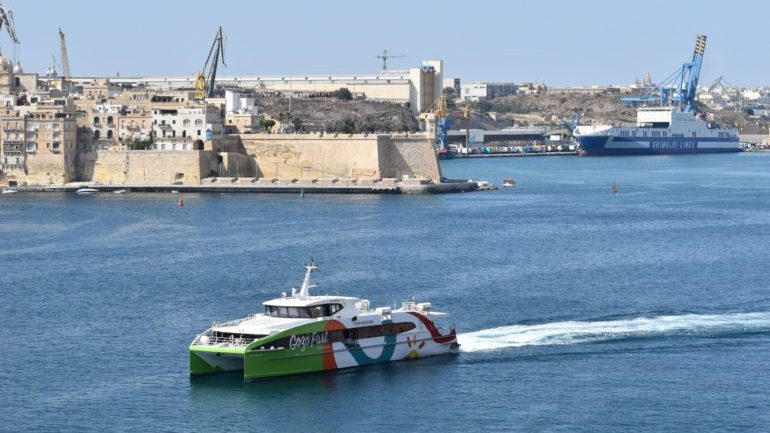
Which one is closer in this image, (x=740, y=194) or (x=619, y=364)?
(x=619, y=364)

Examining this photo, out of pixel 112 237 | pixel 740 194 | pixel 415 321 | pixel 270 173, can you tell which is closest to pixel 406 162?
pixel 270 173

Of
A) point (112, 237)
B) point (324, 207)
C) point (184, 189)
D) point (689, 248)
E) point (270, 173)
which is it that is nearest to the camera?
point (689, 248)

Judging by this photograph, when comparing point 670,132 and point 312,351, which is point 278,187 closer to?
point 312,351

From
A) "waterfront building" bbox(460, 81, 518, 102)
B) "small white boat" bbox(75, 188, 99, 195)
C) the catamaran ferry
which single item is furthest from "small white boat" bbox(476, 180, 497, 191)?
"waterfront building" bbox(460, 81, 518, 102)

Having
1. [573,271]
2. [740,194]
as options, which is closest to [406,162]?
[740,194]

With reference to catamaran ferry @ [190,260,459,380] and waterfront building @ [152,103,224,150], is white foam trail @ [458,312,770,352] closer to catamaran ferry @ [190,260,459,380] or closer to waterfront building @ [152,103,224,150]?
catamaran ferry @ [190,260,459,380]

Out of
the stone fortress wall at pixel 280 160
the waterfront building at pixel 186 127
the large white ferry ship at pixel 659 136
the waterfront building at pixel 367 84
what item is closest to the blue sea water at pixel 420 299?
the stone fortress wall at pixel 280 160

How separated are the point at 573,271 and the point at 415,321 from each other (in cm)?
882

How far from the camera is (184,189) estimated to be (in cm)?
4928

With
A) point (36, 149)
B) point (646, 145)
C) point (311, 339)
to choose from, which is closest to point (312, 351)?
point (311, 339)

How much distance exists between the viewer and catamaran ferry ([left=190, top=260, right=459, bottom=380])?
1762cm

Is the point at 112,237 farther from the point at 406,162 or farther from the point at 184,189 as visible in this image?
the point at 406,162

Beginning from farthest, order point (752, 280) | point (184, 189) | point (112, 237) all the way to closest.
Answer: point (184, 189)
point (112, 237)
point (752, 280)

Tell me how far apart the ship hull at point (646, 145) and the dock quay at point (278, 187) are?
41202mm
